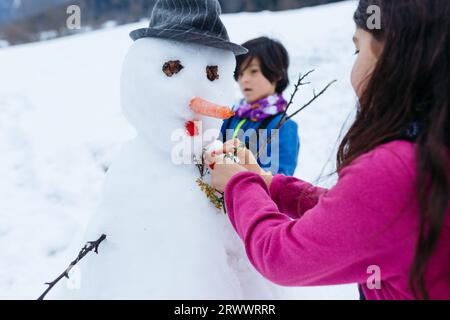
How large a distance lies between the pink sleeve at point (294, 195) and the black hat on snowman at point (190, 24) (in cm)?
36

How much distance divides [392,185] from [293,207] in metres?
0.41

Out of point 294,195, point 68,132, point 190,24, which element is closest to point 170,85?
point 190,24

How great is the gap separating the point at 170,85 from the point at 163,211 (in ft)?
0.99

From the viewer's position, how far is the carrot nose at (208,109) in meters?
0.91

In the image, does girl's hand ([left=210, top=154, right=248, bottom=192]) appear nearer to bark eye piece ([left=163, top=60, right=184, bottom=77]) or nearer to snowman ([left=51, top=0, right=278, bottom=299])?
snowman ([left=51, top=0, right=278, bottom=299])

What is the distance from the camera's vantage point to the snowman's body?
936 mm

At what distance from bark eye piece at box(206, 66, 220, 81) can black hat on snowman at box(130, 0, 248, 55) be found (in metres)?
0.05

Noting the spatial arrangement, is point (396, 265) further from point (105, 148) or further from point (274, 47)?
point (105, 148)

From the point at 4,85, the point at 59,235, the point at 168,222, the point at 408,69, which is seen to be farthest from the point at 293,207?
the point at 4,85

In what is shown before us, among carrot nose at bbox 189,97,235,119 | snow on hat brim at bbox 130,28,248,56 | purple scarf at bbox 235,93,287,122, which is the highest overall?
snow on hat brim at bbox 130,28,248,56

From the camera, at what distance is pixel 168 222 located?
3.19 feet

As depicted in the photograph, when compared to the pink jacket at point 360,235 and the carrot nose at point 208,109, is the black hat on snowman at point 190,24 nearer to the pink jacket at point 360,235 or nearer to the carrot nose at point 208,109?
the carrot nose at point 208,109

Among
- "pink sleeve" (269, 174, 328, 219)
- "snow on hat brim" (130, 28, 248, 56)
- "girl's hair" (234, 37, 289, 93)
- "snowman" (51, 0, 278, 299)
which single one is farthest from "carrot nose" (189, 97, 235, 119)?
"girl's hair" (234, 37, 289, 93)

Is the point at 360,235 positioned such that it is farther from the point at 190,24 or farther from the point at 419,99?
the point at 190,24
